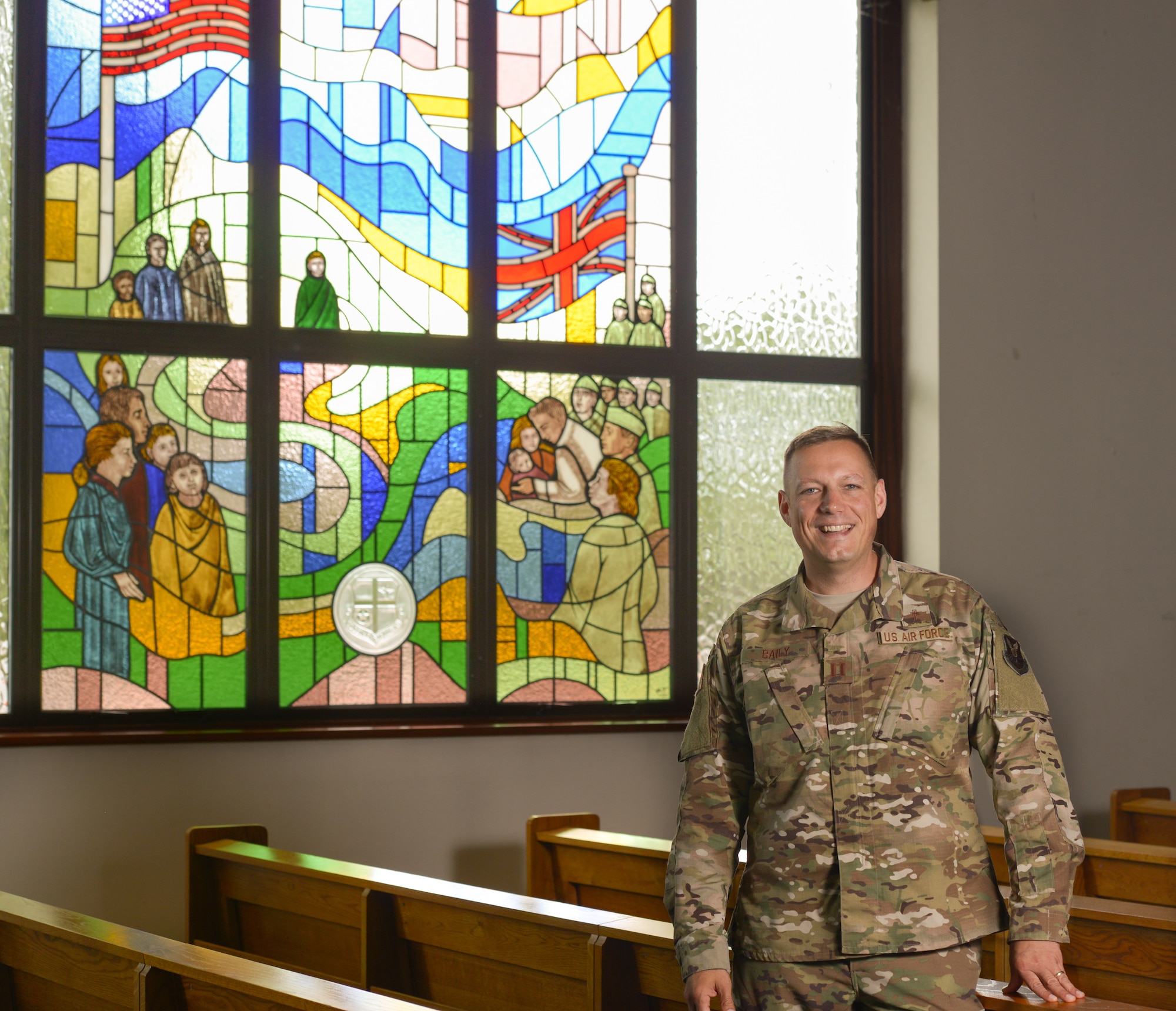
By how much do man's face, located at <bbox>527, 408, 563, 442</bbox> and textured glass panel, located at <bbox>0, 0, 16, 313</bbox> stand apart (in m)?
1.72

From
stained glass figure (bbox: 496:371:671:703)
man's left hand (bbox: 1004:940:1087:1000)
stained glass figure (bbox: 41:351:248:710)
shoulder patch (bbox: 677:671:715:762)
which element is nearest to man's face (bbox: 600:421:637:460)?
stained glass figure (bbox: 496:371:671:703)

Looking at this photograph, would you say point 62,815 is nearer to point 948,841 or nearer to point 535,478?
point 535,478

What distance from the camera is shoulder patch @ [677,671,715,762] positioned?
176 cm

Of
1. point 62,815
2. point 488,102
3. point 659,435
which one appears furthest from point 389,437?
point 62,815

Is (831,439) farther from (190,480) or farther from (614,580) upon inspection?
(190,480)

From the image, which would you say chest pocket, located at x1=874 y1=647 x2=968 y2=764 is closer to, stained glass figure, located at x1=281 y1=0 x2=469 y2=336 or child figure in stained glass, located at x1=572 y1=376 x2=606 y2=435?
child figure in stained glass, located at x1=572 y1=376 x2=606 y2=435

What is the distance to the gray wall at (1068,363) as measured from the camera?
4.32 metres

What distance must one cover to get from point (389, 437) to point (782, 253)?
1625mm

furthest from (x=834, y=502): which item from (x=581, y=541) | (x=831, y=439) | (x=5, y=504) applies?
(x=5, y=504)

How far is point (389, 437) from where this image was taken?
4.12 metres

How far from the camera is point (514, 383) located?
167 inches

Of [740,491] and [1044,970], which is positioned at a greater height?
[740,491]

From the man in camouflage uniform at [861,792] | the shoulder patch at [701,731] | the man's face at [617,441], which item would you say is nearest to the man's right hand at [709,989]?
the man in camouflage uniform at [861,792]

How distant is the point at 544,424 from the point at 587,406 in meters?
0.17
